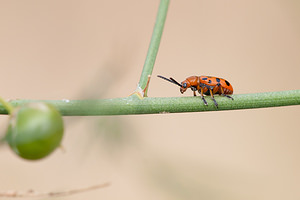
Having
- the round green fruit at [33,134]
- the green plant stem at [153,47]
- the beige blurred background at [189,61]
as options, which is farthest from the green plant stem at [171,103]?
the beige blurred background at [189,61]

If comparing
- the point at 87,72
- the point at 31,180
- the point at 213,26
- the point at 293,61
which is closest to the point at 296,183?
the point at 293,61

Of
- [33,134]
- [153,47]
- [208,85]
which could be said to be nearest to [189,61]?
[208,85]

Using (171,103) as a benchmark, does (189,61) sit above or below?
below

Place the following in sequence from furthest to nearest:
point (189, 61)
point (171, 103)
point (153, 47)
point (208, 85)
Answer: point (189, 61), point (208, 85), point (153, 47), point (171, 103)

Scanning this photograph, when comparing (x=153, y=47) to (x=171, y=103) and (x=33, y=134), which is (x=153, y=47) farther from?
(x=33, y=134)

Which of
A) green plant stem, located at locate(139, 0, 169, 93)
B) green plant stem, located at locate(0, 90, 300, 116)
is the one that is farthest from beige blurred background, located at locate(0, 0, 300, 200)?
green plant stem, located at locate(0, 90, 300, 116)

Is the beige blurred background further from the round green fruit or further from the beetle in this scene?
the round green fruit

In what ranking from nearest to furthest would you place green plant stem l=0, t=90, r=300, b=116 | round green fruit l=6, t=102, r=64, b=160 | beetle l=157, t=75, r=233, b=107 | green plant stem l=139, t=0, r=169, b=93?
round green fruit l=6, t=102, r=64, b=160 < green plant stem l=0, t=90, r=300, b=116 < green plant stem l=139, t=0, r=169, b=93 < beetle l=157, t=75, r=233, b=107

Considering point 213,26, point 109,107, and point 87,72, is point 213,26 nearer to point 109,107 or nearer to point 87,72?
point 87,72
